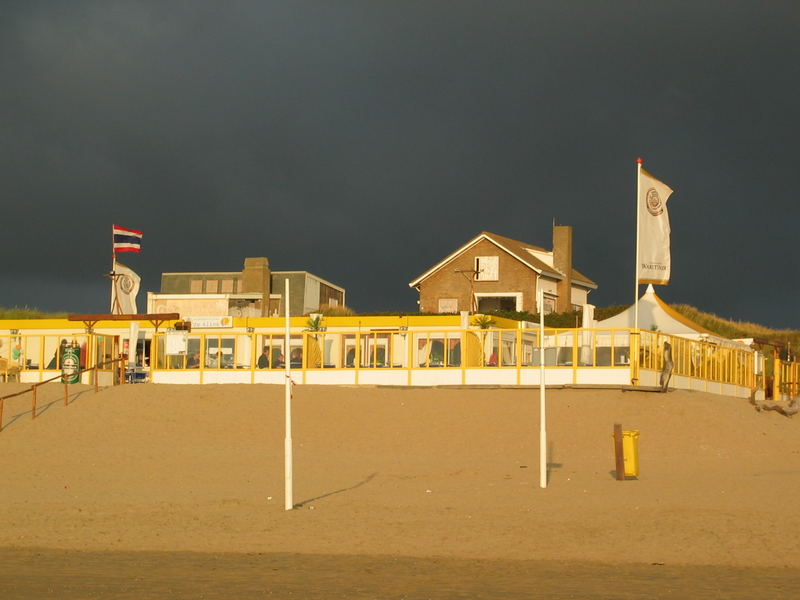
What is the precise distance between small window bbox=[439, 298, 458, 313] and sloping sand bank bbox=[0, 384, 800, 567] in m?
37.0

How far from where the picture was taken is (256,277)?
243 ft

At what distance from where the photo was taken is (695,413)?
29.2 meters

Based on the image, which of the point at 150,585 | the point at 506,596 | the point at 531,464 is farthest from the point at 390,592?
the point at 531,464

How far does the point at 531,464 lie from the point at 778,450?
6348 mm

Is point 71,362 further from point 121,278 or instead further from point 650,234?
point 650,234

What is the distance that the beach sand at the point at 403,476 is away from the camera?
53.1 feet

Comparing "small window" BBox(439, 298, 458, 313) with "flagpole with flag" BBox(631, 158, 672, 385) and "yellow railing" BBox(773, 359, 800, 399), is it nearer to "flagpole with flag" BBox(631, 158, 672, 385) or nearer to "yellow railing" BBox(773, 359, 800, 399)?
"yellow railing" BBox(773, 359, 800, 399)

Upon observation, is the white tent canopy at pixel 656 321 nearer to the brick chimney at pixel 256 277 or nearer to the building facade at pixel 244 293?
the building facade at pixel 244 293

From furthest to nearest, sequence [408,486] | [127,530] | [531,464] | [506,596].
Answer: [531,464] < [408,486] < [127,530] < [506,596]

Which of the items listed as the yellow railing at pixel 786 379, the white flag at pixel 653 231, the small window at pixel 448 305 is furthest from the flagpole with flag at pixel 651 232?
the small window at pixel 448 305

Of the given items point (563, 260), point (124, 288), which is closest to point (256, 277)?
point (563, 260)

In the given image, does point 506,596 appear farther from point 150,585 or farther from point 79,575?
point 79,575

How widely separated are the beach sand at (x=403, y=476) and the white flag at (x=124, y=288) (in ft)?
34.2

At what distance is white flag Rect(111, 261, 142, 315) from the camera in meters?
45.2
